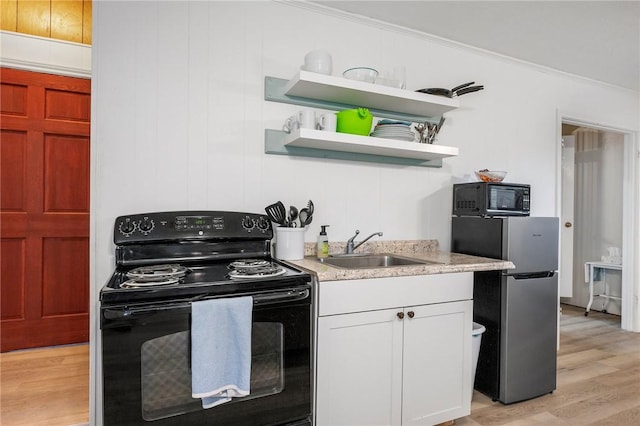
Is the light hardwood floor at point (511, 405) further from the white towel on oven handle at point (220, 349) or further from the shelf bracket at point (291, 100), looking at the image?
the shelf bracket at point (291, 100)

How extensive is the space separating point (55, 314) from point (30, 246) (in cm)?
56

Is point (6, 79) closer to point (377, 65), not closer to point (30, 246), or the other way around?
point (30, 246)

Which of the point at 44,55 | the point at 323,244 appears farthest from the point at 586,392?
the point at 44,55

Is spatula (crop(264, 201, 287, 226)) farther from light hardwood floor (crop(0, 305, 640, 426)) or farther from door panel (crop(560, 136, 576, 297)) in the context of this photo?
door panel (crop(560, 136, 576, 297))

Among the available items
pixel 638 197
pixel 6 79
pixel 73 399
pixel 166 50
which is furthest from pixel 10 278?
pixel 638 197

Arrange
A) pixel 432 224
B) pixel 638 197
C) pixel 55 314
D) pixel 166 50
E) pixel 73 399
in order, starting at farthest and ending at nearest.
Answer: pixel 638 197, pixel 55 314, pixel 432 224, pixel 73 399, pixel 166 50

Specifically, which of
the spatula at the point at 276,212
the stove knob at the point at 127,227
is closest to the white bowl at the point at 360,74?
the spatula at the point at 276,212

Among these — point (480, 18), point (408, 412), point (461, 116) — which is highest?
point (480, 18)

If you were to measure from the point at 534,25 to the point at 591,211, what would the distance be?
293 cm

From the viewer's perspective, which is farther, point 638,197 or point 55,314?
point 638,197

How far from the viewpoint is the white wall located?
6.11ft

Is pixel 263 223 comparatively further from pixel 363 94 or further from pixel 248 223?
pixel 363 94

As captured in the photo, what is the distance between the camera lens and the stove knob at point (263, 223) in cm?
200

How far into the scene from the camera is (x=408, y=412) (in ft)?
5.98
